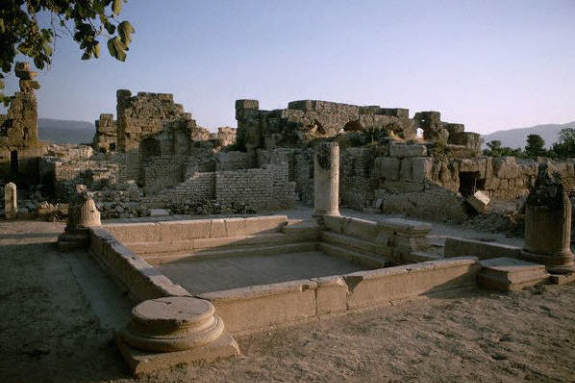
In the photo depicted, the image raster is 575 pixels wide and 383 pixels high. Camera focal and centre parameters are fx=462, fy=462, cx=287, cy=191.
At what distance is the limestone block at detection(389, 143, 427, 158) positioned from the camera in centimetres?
1477

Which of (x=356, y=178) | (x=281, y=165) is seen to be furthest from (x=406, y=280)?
(x=356, y=178)

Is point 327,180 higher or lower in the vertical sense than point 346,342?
higher

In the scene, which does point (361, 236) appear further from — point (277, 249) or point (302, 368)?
point (302, 368)

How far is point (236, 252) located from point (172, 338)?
506 centimetres

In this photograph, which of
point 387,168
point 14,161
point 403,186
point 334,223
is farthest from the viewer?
point 14,161

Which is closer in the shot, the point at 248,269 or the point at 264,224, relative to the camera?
the point at 248,269

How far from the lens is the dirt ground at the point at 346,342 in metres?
3.55

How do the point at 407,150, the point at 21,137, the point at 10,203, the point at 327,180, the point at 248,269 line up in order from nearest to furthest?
the point at 248,269, the point at 327,180, the point at 10,203, the point at 407,150, the point at 21,137

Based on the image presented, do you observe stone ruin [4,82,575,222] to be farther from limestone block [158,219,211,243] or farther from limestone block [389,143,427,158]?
limestone block [158,219,211,243]

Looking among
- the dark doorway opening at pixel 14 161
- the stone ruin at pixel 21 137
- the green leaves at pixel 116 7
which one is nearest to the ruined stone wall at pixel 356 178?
the stone ruin at pixel 21 137

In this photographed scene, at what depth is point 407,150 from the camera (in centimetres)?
1514

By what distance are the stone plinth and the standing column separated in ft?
22.3

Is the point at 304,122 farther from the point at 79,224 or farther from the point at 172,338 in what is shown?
the point at 172,338

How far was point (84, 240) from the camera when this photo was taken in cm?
828
